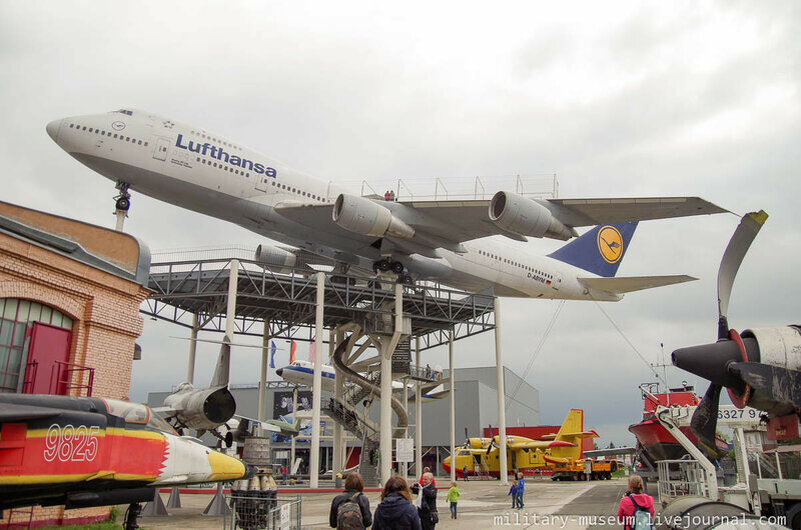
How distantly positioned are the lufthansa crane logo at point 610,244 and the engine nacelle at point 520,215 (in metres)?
16.0

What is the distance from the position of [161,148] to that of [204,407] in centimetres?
1223

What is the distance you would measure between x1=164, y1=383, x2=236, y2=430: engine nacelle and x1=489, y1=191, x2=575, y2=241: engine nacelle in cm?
1190

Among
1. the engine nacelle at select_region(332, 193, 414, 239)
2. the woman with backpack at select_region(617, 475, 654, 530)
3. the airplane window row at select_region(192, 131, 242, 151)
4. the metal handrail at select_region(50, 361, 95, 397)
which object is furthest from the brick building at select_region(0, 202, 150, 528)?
the airplane window row at select_region(192, 131, 242, 151)

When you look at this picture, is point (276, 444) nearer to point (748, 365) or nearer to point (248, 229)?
point (248, 229)

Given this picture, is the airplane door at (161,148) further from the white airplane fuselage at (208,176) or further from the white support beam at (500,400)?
the white support beam at (500,400)

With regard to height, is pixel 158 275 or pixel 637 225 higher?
pixel 637 225

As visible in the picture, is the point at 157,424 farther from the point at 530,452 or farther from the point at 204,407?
the point at 530,452

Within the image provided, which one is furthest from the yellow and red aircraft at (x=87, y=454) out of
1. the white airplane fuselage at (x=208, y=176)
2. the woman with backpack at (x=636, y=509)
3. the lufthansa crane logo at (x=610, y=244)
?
the lufthansa crane logo at (x=610, y=244)

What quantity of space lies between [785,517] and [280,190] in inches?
838

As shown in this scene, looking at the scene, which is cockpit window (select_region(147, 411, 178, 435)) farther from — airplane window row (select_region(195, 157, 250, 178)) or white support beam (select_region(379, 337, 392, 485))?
white support beam (select_region(379, 337, 392, 485))

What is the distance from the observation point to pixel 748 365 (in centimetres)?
904

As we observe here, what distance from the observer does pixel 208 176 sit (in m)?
24.1

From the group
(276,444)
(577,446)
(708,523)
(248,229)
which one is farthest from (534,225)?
(276,444)

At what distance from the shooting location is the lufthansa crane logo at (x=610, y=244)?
3794 centimetres
